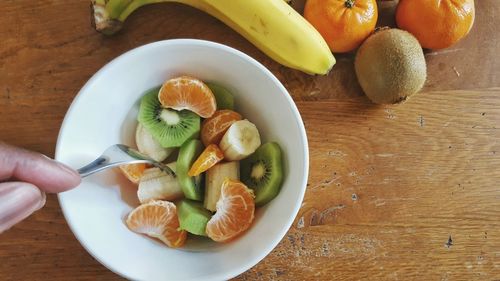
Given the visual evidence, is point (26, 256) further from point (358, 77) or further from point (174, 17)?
point (358, 77)

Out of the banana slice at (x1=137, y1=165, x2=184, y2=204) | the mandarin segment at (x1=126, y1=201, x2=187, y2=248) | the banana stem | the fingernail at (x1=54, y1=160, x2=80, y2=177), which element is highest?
the banana stem

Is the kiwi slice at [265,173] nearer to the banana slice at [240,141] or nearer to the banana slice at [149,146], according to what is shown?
the banana slice at [240,141]

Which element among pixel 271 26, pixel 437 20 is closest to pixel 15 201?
pixel 271 26

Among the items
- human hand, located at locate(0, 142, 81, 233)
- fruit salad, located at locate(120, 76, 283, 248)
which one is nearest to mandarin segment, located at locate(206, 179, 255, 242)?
fruit salad, located at locate(120, 76, 283, 248)

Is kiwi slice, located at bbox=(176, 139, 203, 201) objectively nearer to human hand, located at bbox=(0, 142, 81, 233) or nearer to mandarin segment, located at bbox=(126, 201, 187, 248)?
mandarin segment, located at bbox=(126, 201, 187, 248)

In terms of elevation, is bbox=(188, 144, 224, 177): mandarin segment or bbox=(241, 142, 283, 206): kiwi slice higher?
bbox=(188, 144, 224, 177): mandarin segment

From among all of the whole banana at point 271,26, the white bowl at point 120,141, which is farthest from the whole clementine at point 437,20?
the white bowl at point 120,141

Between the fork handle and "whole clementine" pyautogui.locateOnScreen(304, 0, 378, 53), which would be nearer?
the fork handle
